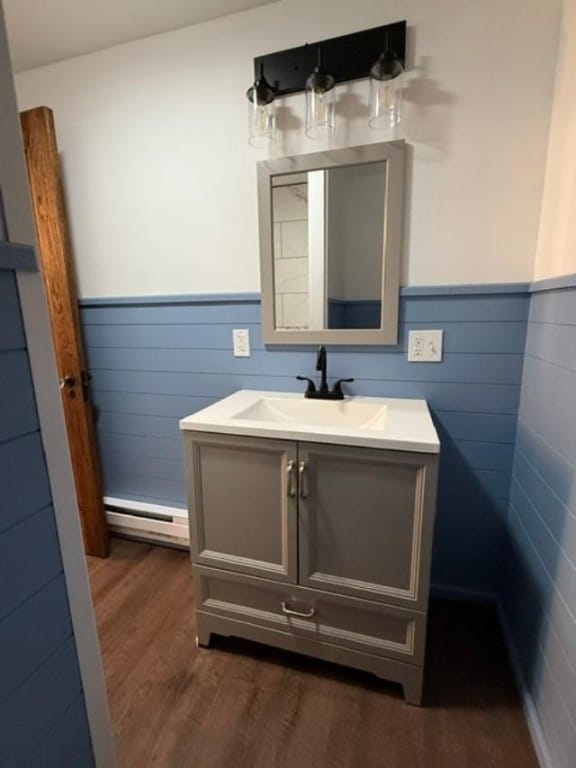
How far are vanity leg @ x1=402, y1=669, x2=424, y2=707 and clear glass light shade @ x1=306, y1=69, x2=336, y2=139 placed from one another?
193 cm

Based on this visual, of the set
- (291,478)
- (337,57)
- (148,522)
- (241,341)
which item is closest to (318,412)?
(291,478)

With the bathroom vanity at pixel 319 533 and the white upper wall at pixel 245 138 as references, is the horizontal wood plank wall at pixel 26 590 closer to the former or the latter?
the bathroom vanity at pixel 319 533

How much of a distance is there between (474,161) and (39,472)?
1.61m

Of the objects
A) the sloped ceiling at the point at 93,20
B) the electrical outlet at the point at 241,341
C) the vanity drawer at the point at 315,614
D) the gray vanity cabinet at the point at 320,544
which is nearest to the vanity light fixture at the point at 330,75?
the sloped ceiling at the point at 93,20

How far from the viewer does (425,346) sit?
149cm

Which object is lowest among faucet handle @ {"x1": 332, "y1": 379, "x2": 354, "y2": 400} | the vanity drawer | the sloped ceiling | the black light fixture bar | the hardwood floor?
the hardwood floor

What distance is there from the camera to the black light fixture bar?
1301 mm

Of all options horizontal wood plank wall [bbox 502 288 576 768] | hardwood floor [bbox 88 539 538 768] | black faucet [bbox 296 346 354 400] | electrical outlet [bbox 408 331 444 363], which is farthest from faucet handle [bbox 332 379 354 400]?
hardwood floor [bbox 88 539 538 768]

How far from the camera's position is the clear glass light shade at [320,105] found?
1.34 metres

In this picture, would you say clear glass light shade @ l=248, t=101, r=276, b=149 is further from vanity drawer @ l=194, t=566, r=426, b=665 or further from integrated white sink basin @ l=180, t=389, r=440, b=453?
vanity drawer @ l=194, t=566, r=426, b=665

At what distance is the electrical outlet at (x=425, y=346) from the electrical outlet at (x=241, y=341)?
71cm

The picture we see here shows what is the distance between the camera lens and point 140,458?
2.04 meters

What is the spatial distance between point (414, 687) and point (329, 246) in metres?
1.60

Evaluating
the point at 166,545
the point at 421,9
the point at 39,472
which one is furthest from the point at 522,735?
the point at 421,9
